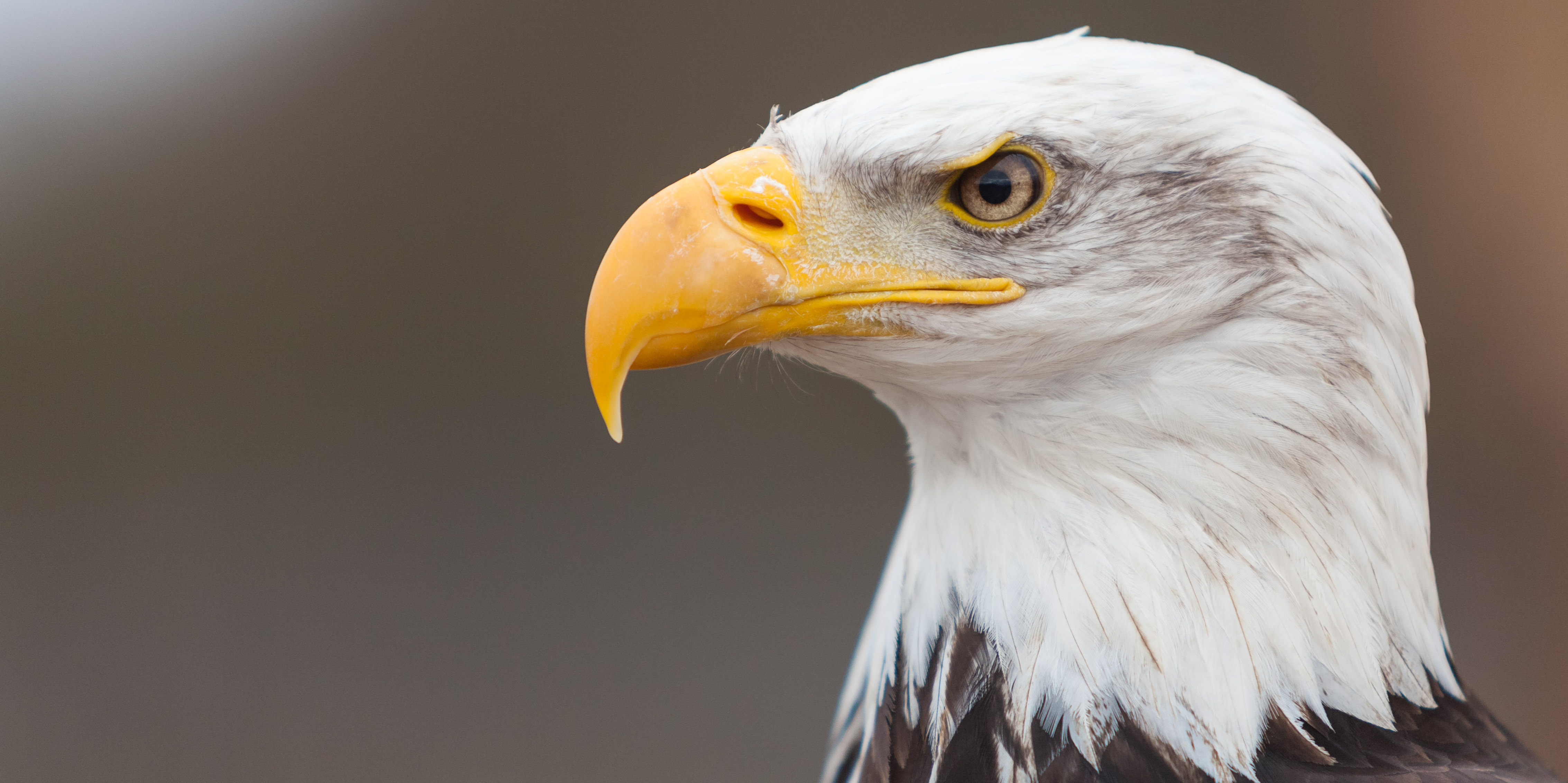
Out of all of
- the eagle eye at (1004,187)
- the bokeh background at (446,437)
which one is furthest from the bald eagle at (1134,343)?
the bokeh background at (446,437)

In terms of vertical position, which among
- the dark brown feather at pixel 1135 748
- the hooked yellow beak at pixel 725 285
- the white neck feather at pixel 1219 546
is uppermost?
the hooked yellow beak at pixel 725 285

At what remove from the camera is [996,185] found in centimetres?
90

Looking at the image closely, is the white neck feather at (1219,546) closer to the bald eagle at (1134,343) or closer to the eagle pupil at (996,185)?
the bald eagle at (1134,343)

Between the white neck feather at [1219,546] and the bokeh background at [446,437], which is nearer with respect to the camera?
the white neck feather at [1219,546]

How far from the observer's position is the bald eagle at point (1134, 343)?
894 mm

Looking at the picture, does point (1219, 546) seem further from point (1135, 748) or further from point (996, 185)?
point (996, 185)

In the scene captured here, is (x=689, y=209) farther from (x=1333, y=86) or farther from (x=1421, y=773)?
(x=1333, y=86)

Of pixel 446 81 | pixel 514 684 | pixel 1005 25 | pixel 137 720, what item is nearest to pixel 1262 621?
pixel 1005 25

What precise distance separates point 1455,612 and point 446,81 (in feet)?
11.8

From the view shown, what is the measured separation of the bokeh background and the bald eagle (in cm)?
198

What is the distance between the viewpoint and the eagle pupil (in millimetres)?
896

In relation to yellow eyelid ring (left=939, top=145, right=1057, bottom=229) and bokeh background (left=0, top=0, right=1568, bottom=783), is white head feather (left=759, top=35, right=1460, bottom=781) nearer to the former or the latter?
yellow eyelid ring (left=939, top=145, right=1057, bottom=229)

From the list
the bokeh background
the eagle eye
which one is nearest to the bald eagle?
the eagle eye

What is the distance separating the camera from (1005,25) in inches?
111
